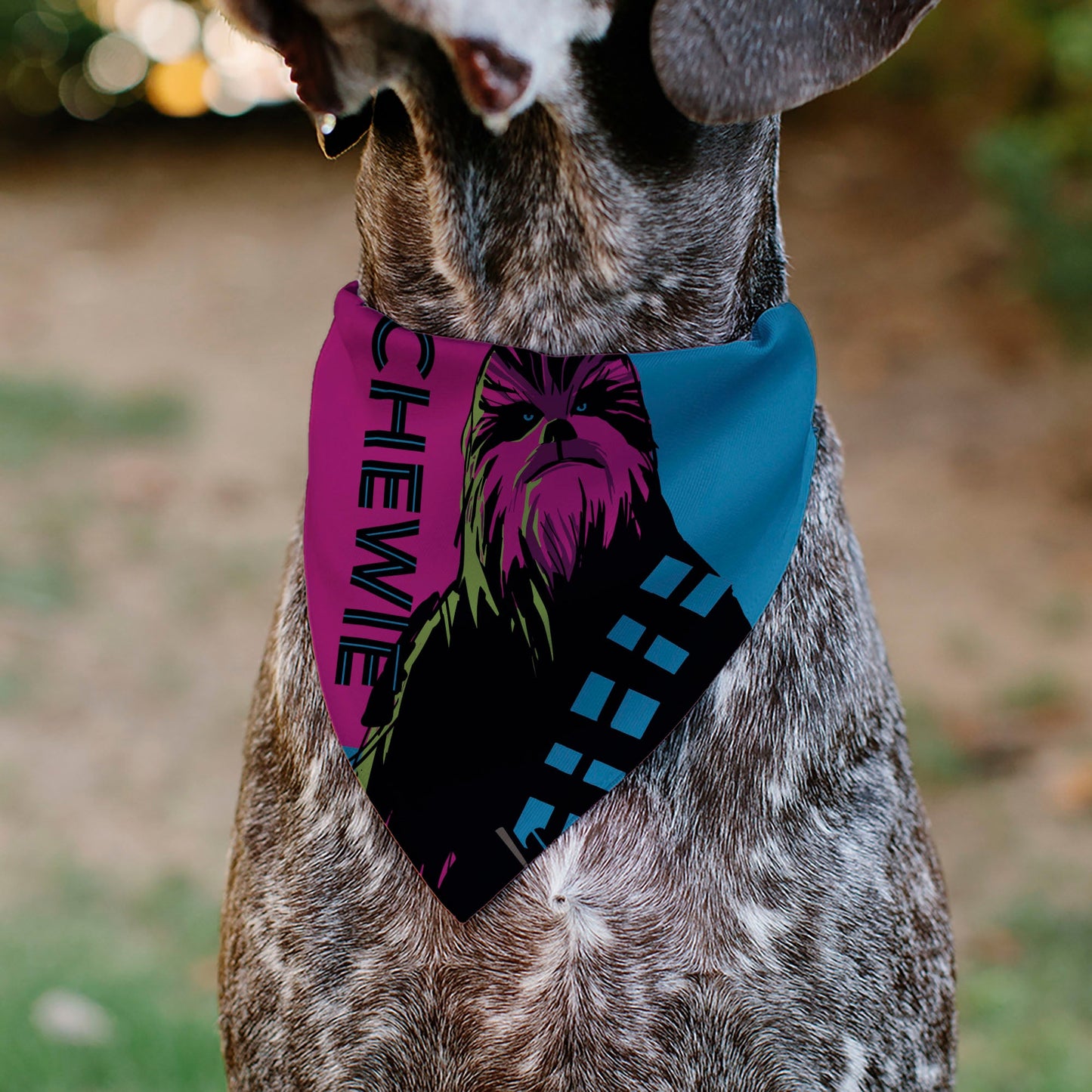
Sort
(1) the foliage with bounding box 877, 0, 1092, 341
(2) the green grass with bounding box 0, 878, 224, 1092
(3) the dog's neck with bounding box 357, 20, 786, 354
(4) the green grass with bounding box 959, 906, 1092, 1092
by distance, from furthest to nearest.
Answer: (1) the foliage with bounding box 877, 0, 1092, 341, (4) the green grass with bounding box 959, 906, 1092, 1092, (2) the green grass with bounding box 0, 878, 224, 1092, (3) the dog's neck with bounding box 357, 20, 786, 354

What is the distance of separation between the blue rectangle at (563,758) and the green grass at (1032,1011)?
2427mm

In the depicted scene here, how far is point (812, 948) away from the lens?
7.00 feet

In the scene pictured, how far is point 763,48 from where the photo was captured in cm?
185

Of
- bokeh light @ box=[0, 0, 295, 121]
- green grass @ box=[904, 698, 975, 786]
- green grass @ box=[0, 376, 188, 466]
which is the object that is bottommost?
green grass @ box=[904, 698, 975, 786]

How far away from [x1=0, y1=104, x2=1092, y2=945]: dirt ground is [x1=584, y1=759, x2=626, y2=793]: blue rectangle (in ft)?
9.96

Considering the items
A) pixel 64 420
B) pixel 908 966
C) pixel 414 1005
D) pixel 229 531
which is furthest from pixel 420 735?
pixel 64 420

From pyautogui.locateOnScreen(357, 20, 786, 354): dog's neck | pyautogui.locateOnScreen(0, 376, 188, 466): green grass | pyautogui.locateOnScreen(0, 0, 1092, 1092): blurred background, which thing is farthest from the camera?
pyautogui.locateOnScreen(0, 376, 188, 466): green grass

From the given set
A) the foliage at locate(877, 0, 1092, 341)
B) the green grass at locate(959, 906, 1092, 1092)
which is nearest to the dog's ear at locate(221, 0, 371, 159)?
the green grass at locate(959, 906, 1092, 1092)

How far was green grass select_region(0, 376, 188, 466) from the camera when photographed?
7.82m

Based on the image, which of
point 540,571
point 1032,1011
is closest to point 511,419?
point 540,571

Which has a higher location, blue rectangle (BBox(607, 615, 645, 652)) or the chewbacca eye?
the chewbacca eye

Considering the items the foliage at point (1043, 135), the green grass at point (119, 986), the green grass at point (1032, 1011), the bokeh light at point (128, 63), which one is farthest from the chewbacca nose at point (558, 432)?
the bokeh light at point (128, 63)

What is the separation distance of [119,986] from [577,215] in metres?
2.96

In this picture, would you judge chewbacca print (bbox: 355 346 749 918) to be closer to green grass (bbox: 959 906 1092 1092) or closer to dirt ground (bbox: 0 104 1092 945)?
green grass (bbox: 959 906 1092 1092)
